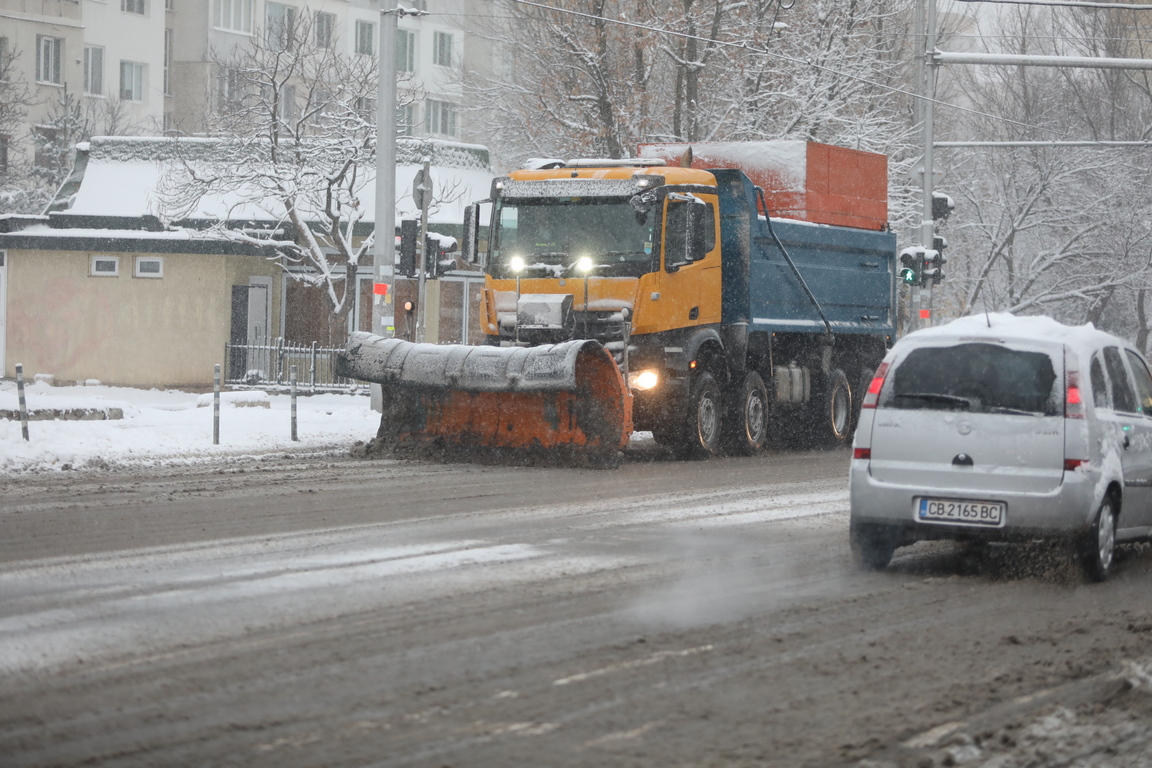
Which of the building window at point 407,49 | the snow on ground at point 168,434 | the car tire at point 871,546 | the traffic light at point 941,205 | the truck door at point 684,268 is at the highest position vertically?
the building window at point 407,49

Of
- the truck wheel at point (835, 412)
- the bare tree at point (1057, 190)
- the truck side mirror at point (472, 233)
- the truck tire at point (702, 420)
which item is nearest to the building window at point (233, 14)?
the bare tree at point (1057, 190)

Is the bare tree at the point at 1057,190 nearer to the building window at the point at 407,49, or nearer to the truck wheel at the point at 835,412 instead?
the truck wheel at the point at 835,412

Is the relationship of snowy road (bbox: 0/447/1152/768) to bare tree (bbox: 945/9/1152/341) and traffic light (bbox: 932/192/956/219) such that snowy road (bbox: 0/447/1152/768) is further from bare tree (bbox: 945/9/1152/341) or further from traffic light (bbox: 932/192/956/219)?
bare tree (bbox: 945/9/1152/341)

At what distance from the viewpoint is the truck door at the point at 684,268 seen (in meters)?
18.5

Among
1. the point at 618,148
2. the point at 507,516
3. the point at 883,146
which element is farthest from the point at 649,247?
the point at 883,146

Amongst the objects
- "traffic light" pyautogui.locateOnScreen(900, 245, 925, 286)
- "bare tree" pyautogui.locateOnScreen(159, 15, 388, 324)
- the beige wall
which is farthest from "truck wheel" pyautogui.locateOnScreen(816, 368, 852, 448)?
the beige wall

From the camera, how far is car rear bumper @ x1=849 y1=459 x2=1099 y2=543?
966 centimetres

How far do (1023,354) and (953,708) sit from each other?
13.5 feet

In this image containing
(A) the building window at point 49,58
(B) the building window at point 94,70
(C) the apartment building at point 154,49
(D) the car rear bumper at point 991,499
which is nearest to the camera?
(D) the car rear bumper at point 991,499

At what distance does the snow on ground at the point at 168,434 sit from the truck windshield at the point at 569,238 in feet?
10.8

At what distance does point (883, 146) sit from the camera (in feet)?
118

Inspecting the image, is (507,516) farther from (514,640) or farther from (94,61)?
(94,61)

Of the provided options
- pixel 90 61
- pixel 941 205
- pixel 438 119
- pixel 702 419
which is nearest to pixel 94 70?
pixel 90 61

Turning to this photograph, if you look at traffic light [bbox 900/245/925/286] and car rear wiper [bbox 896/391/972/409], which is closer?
car rear wiper [bbox 896/391/972/409]
